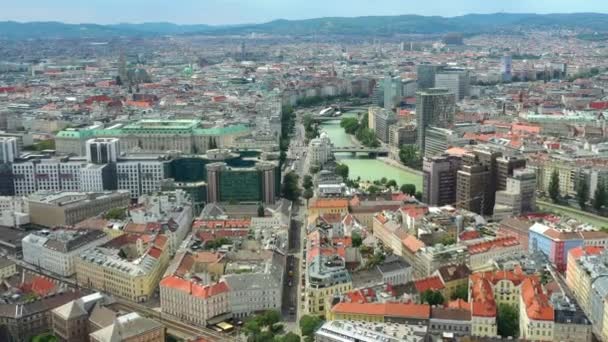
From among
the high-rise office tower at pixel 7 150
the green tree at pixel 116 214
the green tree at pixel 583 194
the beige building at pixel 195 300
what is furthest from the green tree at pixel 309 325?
the high-rise office tower at pixel 7 150

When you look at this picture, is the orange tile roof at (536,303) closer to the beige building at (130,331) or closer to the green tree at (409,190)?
the beige building at (130,331)

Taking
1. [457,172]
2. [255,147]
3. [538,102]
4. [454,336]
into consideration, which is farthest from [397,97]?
[454,336]

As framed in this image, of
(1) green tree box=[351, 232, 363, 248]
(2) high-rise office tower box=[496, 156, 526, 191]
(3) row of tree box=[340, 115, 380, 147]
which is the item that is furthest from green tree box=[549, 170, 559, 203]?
(3) row of tree box=[340, 115, 380, 147]

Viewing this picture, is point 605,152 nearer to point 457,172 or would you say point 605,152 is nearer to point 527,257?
point 457,172

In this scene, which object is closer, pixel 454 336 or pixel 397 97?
pixel 454 336

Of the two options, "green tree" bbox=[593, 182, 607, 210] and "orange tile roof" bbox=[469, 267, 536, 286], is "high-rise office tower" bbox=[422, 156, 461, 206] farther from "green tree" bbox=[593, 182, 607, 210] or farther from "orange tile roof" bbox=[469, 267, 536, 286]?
"orange tile roof" bbox=[469, 267, 536, 286]

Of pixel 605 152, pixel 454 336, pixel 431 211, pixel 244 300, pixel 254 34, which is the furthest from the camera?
pixel 254 34
